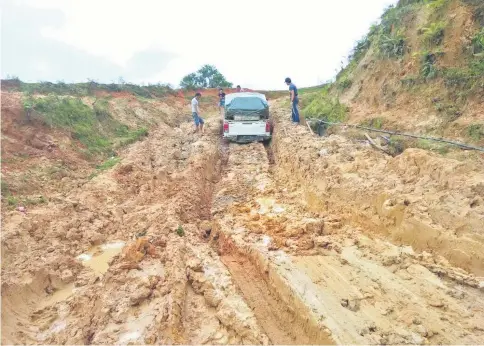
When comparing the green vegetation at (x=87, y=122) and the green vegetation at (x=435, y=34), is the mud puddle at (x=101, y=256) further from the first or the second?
the green vegetation at (x=435, y=34)

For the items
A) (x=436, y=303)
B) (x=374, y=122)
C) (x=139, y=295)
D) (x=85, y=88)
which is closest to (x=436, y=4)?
(x=374, y=122)

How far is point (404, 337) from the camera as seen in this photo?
319cm

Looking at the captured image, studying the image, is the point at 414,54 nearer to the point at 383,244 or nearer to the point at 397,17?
the point at 397,17

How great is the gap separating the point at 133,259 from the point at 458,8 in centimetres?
995

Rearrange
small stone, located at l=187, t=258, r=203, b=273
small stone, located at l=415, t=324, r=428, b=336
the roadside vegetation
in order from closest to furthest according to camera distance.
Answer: small stone, located at l=415, t=324, r=428, b=336 → small stone, located at l=187, t=258, r=203, b=273 → the roadside vegetation

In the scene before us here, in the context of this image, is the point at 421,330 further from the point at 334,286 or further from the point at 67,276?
the point at 67,276

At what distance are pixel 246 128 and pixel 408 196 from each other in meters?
7.03

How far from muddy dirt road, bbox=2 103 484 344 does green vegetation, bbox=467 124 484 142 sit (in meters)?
1.80

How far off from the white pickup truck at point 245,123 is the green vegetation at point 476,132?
19.6 ft

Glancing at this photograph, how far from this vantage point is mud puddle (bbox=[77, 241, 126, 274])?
494cm

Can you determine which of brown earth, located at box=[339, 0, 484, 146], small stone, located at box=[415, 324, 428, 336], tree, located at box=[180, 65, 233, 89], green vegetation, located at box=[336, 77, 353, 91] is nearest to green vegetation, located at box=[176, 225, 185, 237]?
small stone, located at box=[415, 324, 428, 336]

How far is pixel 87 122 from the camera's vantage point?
41.5 ft

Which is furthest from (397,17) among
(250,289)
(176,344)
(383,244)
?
(176,344)

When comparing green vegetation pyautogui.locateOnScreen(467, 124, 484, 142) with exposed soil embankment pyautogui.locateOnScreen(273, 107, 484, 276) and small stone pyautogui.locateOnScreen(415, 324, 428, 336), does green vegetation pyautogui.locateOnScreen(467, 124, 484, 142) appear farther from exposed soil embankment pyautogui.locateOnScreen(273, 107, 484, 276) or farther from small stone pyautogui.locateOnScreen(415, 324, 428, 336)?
small stone pyautogui.locateOnScreen(415, 324, 428, 336)
